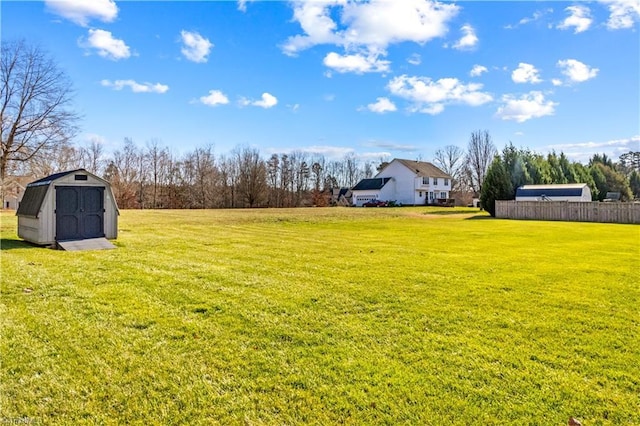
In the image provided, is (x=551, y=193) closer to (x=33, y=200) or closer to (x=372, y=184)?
(x=372, y=184)

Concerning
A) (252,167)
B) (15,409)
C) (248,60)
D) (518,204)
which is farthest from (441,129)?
(15,409)

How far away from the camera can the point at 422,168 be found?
5678 centimetres

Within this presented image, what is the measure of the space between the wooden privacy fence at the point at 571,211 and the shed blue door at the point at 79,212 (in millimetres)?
28262

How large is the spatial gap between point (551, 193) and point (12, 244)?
126 ft

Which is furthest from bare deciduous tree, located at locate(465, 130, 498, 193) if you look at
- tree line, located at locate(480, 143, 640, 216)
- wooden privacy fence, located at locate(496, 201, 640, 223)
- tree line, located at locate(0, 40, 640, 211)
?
wooden privacy fence, located at locate(496, 201, 640, 223)

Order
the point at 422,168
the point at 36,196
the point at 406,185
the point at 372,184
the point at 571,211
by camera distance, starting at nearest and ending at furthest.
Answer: the point at 36,196
the point at 571,211
the point at 406,185
the point at 422,168
the point at 372,184

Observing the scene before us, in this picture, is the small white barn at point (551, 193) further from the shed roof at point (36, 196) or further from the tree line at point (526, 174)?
the shed roof at point (36, 196)

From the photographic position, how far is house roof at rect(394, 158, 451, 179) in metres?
54.5

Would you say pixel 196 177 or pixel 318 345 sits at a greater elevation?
pixel 196 177

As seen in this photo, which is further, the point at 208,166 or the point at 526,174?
the point at 208,166

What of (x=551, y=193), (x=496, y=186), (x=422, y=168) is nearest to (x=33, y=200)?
(x=496, y=186)

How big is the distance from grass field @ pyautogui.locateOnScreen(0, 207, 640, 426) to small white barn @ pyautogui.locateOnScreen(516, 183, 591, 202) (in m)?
29.1

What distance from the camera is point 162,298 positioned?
5629mm

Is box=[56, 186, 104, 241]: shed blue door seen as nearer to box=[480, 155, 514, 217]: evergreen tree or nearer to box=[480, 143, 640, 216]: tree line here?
box=[480, 143, 640, 216]: tree line
